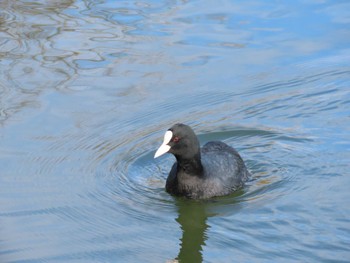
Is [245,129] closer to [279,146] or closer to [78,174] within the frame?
[279,146]

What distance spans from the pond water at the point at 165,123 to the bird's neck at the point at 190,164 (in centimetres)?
27

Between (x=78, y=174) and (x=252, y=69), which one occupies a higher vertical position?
(x=252, y=69)

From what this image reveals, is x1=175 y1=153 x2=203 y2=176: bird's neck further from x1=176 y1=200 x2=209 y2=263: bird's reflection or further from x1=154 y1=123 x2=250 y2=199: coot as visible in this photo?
x1=176 y1=200 x2=209 y2=263: bird's reflection

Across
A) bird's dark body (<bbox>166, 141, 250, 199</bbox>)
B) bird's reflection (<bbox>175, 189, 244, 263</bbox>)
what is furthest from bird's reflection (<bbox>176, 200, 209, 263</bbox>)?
bird's dark body (<bbox>166, 141, 250, 199</bbox>)

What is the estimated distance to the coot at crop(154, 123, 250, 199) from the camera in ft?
25.6

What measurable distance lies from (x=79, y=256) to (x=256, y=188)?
77.5 inches

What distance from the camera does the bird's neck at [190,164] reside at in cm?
799

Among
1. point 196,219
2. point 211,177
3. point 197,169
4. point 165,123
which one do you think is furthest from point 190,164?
point 165,123

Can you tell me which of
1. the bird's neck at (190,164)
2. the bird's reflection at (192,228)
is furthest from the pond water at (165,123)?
A: the bird's neck at (190,164)

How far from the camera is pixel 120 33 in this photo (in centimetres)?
1186

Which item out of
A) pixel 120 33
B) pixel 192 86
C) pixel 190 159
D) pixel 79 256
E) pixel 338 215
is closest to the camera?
pixel 79 256

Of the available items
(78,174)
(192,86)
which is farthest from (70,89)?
(78,174)

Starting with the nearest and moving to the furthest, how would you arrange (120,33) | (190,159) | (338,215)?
(338,215) < (190,159) < (120,33)

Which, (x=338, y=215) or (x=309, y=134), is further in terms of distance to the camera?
(x=309, y=134)
